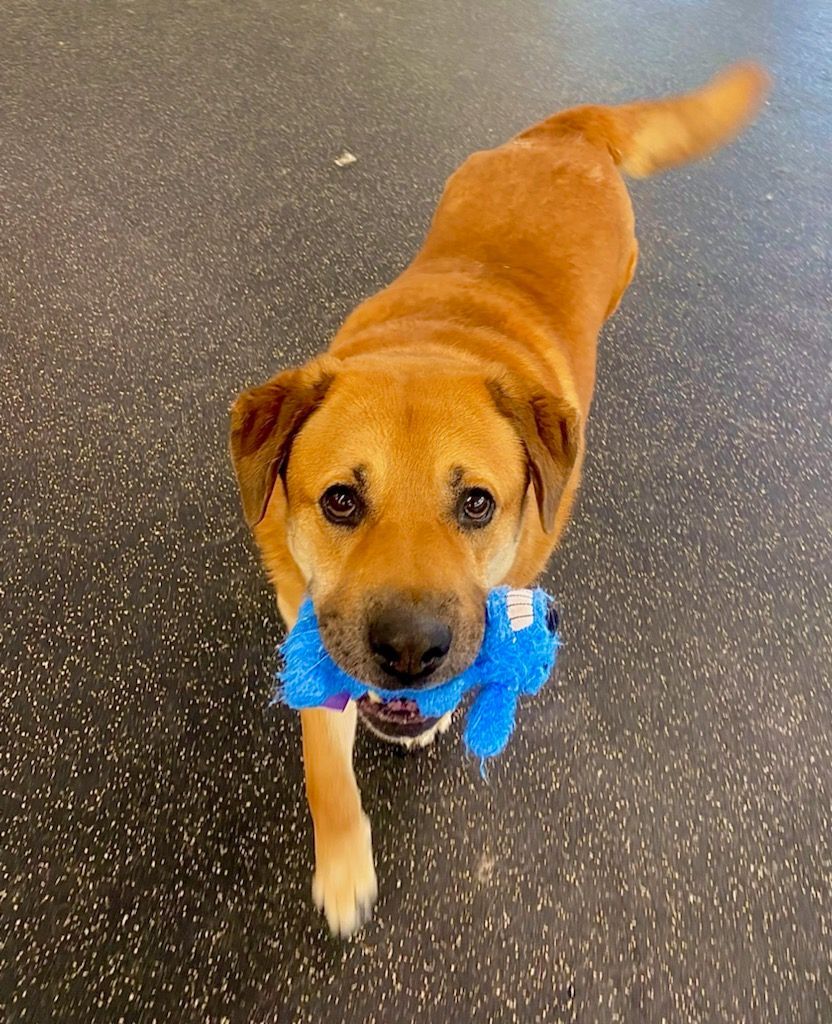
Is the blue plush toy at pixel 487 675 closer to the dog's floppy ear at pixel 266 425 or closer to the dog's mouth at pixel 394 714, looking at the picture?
the dog's mouth at pixel 394 714

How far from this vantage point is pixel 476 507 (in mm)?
1185

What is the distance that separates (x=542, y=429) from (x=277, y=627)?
2.43 feet

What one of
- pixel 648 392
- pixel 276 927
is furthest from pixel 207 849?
pixel 648 392

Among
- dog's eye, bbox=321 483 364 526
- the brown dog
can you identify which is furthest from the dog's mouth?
dog's eye, bbox=321 483 364 526

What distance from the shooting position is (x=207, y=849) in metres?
1.38

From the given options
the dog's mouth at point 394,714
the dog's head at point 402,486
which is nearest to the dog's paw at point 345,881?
the dog's mouth at point 394,714

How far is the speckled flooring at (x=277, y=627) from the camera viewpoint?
1.30 metres

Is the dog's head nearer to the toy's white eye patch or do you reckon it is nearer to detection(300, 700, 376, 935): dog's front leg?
the toy's white eye patch

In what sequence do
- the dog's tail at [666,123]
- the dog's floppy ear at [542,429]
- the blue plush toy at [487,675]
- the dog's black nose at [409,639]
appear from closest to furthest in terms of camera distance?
the dog's black nose at [409,639]
the blue plush toy at [487,675]
the dog's floppy ear at [542,429]
the dog's tail at [666,123]

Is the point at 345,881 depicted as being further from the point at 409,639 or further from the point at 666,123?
the point at 666,123

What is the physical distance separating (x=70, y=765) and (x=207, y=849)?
0.31 metres

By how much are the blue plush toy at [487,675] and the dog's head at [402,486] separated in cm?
5

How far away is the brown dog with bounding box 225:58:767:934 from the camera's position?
109 centimetres

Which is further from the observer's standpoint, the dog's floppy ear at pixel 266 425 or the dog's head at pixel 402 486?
the dog's floppy ear at pixel 266 425
